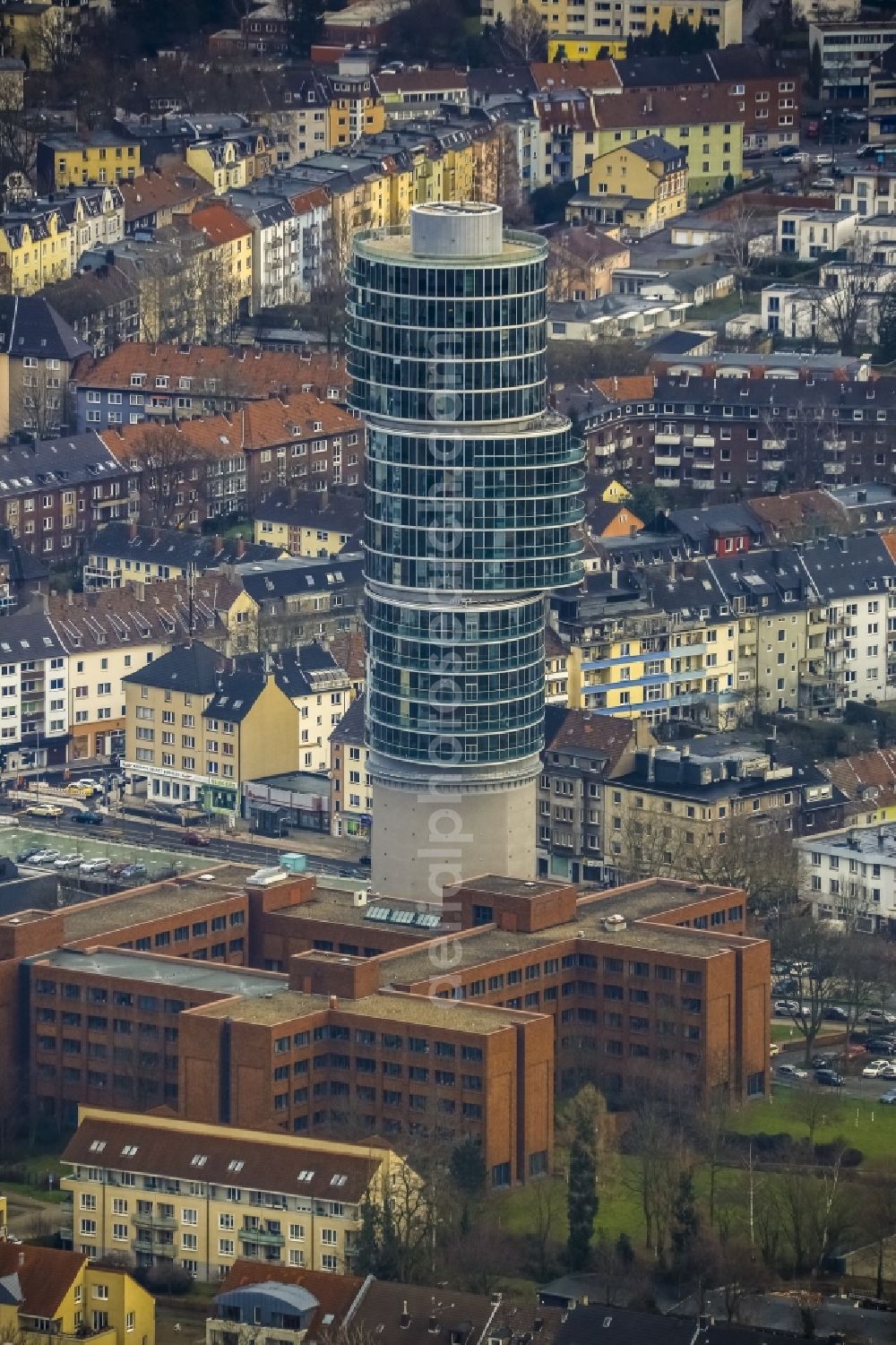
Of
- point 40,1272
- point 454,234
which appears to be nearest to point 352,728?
point 454,234

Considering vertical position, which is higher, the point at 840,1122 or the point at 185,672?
the point at 185,672

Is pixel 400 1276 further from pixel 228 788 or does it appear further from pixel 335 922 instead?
pixel 228 788

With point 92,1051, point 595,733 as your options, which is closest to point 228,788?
point 595,733

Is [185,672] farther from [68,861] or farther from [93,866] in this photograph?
[93,866]

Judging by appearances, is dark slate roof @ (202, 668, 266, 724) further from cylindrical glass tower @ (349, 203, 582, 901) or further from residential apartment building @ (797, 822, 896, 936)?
residential apartment building @ (797, 822, 896, 936)

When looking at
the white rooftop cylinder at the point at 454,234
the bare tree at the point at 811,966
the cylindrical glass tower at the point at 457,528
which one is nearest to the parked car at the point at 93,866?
the cylindrical glass tower at the point at 457,528

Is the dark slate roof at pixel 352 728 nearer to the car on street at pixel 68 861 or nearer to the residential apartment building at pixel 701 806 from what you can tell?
the residential apartment building at pixel 701 806
